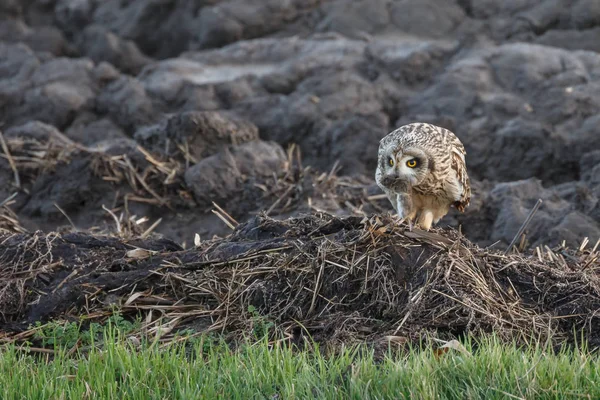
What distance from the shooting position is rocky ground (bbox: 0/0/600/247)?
36.9 feet

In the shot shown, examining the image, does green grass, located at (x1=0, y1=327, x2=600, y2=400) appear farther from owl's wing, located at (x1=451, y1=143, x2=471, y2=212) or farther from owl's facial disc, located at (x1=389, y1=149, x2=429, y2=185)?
owl's wing, located at (x1=451, y1=143, x2=471, y2=212)

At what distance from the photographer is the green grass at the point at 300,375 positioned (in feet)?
17.6

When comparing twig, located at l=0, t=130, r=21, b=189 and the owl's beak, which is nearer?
the owl's beak

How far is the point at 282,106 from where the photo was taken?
51.1 feet

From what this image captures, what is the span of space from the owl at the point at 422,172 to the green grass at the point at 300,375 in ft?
4.96

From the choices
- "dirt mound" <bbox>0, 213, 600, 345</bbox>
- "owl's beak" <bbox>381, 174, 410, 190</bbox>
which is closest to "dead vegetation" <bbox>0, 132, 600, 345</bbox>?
"dirt mound" <bbox>0, 213, 600, 345</bbox>

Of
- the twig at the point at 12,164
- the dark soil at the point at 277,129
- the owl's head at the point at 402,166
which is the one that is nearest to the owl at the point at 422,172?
the owl's head at the point at 402,166

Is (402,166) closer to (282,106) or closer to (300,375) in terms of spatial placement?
(300,375)

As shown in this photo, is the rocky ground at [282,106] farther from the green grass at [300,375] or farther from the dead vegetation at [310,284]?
the green grass at [300,375]

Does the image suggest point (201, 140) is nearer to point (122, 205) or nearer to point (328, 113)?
point (122, 205)

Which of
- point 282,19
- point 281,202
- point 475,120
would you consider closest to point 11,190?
point 281,202

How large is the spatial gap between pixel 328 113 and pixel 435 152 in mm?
8120

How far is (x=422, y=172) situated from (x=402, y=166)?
0.66ft

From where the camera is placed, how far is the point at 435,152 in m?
7.29
